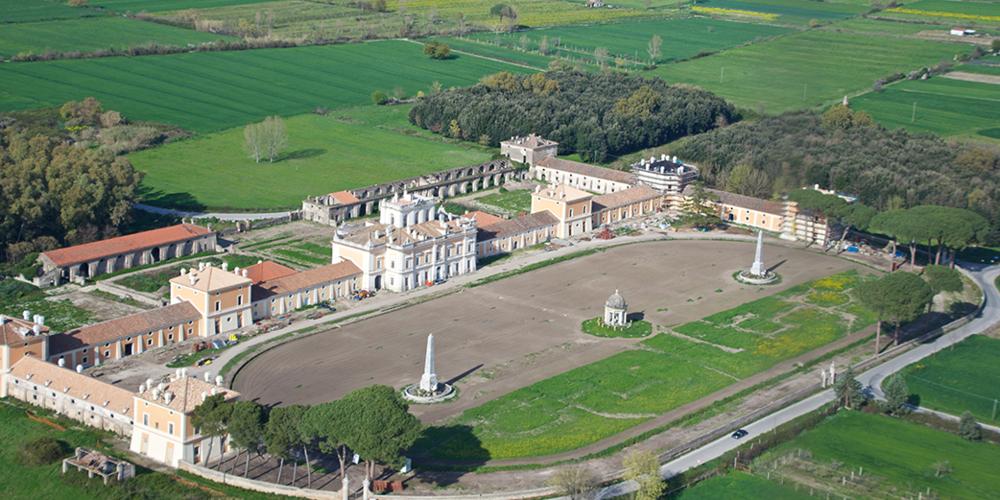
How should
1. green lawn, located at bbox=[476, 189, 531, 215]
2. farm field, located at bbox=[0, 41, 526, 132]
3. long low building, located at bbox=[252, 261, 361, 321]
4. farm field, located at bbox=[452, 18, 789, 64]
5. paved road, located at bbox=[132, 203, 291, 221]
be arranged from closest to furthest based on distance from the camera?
long low building, located at bbox=[252, 261, 361, 321]
paved road, located at bbox=[132, 203, 291, 221]
green lawn, located at bbox=[476, 189, 531, 215]
farm field, located at bbox=[0, 41, 526, 132]
farm field, located at bbox=[452, 18, 789, 64]

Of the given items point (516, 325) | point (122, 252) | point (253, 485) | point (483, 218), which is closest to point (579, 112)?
point (483, 218)

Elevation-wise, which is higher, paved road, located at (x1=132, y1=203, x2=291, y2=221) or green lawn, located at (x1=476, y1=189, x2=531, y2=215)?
green lawn, located at (x1=476, y1=189, x2=531, y2=215)

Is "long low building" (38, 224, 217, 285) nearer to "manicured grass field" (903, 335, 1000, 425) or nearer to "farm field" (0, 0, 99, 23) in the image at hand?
"manicured grass field" (903, 335, 1000, 425)

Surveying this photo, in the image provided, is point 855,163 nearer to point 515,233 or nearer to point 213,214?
point 515,233

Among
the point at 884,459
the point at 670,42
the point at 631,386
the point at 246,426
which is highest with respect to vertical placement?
the point at 670,42

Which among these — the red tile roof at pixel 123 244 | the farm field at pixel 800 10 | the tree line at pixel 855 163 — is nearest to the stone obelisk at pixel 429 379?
the red tile roof at pixel 123 244

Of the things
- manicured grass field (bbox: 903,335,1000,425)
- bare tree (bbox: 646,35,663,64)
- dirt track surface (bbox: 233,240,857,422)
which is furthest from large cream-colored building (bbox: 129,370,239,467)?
bare tree (bbox: 646,35,663,64)

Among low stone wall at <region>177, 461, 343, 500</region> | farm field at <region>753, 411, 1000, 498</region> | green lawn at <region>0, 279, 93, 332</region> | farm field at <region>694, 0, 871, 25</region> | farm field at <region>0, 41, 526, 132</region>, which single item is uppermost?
farm field at <region>694, 0, 871, 25</region>
